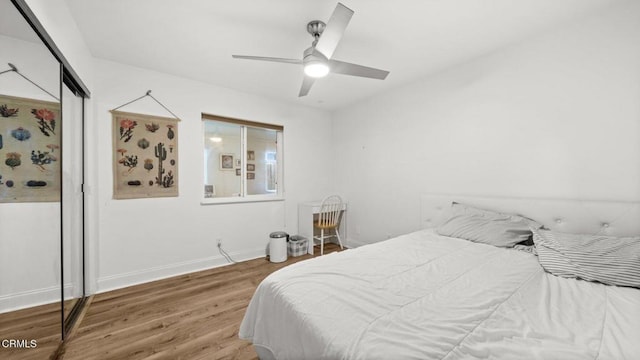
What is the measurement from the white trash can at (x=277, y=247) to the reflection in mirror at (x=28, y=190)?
6.60 feet

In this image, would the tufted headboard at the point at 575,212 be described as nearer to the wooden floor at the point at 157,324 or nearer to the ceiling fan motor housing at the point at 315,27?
the ceiling fan motor housing at the point at 315,27

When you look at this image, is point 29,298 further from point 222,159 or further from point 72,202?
point 222,159

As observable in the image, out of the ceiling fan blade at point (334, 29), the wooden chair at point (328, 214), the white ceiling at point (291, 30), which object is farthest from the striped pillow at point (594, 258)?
the wooden chair at point (328, 214)

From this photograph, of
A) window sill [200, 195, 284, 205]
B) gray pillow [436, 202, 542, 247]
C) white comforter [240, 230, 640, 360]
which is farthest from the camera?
window sill [200, 195, 284, 205]

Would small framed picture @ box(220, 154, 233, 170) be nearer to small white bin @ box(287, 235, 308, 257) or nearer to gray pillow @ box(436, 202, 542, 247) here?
small white bin @ box(287, 235, 308, 257)

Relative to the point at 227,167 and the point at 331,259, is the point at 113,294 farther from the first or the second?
the point at 331,259

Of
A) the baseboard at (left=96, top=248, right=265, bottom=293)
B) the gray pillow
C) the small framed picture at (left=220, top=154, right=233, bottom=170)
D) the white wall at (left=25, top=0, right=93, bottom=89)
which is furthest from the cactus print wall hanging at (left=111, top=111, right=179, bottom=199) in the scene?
the gray pillow

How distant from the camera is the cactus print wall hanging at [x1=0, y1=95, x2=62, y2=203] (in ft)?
3.51

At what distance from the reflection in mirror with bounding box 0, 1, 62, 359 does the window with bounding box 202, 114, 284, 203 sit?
162cm

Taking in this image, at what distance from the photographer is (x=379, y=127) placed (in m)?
3.47

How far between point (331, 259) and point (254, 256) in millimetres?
2195

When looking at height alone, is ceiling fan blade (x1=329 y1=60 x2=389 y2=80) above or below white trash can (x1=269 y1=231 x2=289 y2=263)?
above

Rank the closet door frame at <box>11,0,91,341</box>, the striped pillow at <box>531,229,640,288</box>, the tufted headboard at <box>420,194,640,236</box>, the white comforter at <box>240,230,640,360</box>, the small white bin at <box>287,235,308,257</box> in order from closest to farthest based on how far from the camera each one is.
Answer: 1. the white comforter at <box>240,230,640,360</box>
2. the closet door frame at <box>11,0,91,341</box>
3. the striped pillow at <box>531,229,640,288</box>
4. the tufted headboard at <box>420,194,640,236</box>
5. the small white bin at <box>287,235,308,257</box>

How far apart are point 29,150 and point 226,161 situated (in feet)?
7.14
